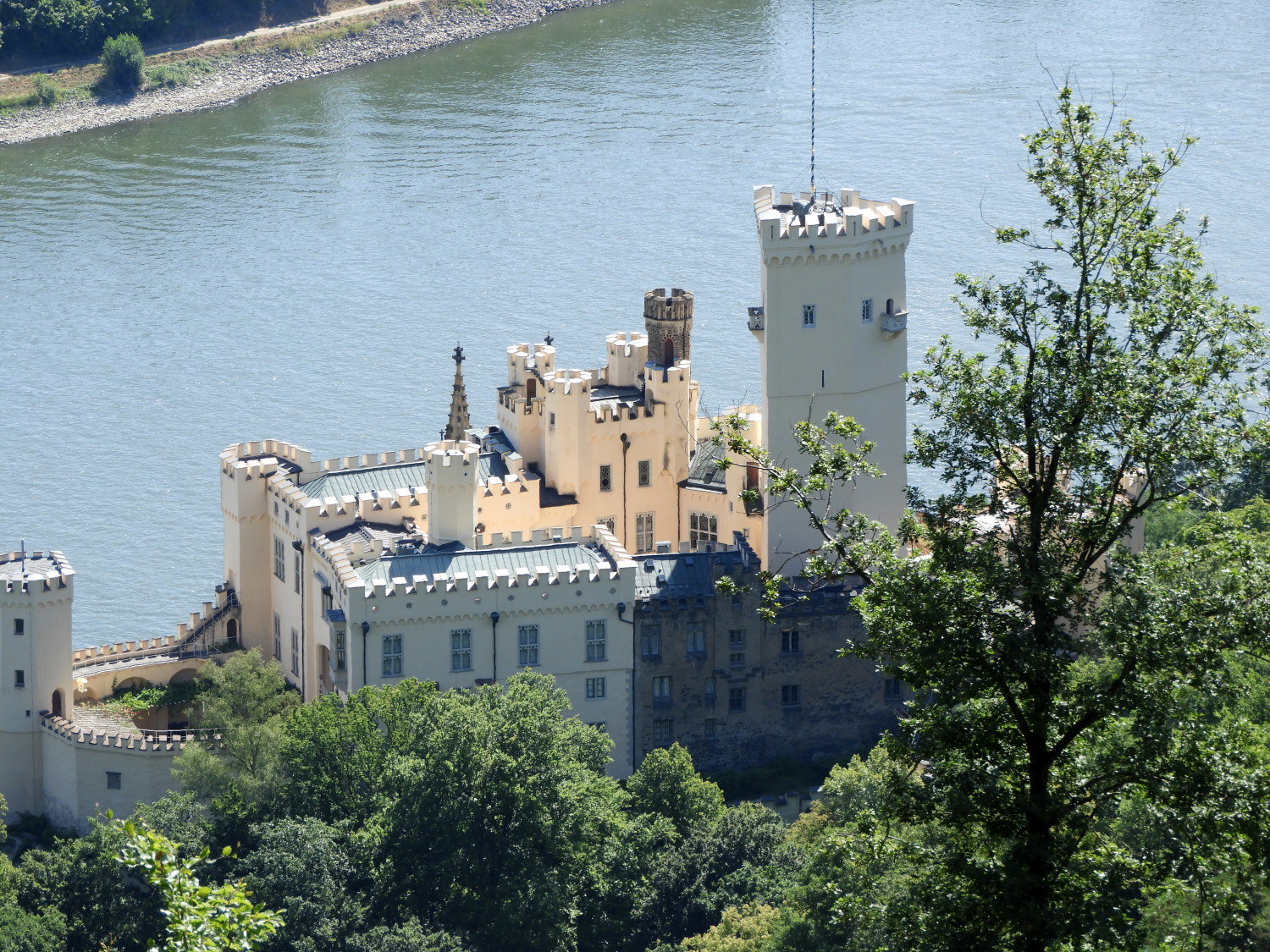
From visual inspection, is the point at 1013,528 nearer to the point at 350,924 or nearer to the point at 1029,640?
the point at 1029,640

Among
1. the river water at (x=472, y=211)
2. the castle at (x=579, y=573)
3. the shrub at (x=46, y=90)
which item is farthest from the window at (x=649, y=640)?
the shrub at (x=46, y=90)

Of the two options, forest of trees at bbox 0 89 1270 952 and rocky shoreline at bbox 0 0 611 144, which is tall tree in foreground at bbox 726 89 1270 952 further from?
rocky shoreline at bbox 0 0 611 144

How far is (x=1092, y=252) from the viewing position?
36.0 meters

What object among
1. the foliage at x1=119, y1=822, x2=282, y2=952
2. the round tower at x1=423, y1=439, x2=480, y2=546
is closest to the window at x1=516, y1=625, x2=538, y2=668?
the round tower at x1=423, y1=439, x2=480, y2=546

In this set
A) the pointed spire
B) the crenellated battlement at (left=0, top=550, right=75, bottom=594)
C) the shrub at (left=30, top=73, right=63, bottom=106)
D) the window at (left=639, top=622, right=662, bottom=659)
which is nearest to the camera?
the crenellated battlement at (left=0, top=550, right=75, bottom=594)

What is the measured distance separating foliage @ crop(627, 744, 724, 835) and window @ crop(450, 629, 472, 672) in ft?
19.1

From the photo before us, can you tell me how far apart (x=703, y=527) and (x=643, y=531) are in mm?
1889

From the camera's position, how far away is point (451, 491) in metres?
72.9

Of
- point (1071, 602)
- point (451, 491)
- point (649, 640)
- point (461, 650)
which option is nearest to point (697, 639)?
point (649, 640)

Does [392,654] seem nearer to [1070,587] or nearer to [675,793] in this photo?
[675,793]

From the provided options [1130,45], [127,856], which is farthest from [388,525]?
[1130,45]

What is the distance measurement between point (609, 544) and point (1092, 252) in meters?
38.4

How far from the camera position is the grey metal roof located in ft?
234

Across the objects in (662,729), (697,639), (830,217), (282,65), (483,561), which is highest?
(830,217)
